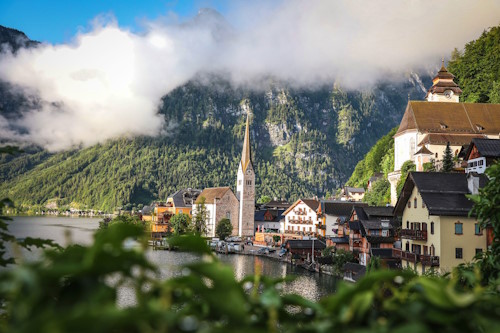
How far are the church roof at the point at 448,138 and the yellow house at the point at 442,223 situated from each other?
98.0ft

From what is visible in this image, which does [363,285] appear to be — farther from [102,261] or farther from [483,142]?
[483,142]

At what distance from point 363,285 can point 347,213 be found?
2751 inches

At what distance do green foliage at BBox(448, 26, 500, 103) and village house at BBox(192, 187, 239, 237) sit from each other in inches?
2033

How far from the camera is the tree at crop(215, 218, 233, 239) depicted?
97.6m

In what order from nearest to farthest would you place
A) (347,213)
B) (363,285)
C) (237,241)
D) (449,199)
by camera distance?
(363,285)
(449,199)
(347,213)
(237,241)

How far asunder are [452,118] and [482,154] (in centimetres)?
3108

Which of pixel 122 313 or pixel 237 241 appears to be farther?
pixel 237 241

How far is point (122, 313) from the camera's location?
1198 mm

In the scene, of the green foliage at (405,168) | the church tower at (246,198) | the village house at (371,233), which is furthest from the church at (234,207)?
the village house at (371,233)

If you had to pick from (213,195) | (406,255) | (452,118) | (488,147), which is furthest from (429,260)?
(213,195)

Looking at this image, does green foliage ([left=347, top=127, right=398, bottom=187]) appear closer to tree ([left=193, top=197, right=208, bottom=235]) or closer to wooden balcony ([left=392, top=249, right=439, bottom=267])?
tree ([left=193, top=197, right=208, bottom=235])

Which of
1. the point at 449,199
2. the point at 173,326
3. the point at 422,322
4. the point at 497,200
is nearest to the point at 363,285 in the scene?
the point at 422,322

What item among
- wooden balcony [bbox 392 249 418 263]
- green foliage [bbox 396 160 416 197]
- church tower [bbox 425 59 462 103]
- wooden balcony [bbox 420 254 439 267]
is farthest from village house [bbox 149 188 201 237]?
wooden balcony [bbox 420 254 439 267]

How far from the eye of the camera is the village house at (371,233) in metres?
45.5
